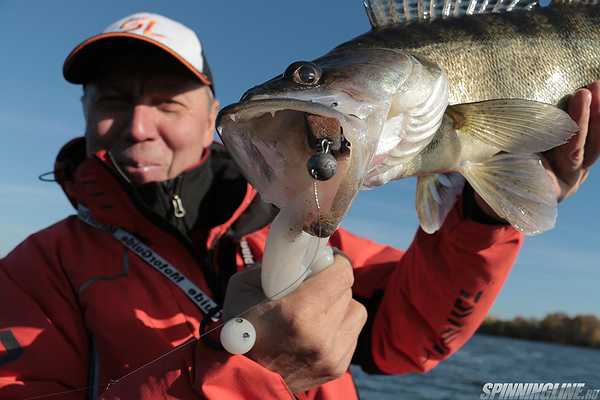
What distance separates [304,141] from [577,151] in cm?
150

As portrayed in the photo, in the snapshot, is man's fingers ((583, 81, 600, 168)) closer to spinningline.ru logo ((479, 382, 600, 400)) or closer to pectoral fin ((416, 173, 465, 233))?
pectoral fin ((416, 173, 465, 233))

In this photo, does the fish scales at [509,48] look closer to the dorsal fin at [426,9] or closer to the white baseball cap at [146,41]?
the dorsal fin at [426,9]

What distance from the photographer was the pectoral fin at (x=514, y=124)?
1829mm

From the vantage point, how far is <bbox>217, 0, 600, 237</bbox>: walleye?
4.29ft

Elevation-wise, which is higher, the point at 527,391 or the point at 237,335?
the point at 237,335

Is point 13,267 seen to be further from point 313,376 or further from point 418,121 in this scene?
point 418,121

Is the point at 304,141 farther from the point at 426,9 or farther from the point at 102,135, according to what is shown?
the point at 102,135

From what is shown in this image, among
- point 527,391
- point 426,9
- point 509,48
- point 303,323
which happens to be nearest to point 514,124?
point 509,48

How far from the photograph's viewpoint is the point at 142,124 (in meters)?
3.00

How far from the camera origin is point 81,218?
3.12 metres

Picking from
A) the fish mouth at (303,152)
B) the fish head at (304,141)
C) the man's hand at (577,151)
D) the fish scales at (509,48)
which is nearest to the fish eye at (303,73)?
the fish head at (304,141)

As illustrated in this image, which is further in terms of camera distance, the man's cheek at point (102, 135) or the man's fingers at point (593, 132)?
the man's cheek at point (102, 135)

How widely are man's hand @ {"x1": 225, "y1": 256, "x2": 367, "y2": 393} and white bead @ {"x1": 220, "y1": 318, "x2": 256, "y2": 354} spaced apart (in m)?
0.04

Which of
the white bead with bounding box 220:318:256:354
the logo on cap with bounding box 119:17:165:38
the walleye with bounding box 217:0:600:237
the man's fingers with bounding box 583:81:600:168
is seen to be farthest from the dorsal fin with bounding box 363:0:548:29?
the logo on cap with bounding box 119:17:165:38
